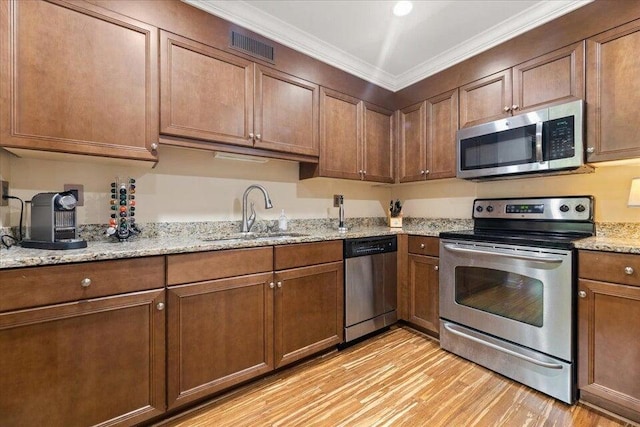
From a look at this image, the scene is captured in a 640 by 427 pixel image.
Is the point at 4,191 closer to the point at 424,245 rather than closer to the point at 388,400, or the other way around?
the point at 388,400

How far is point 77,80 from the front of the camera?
1413 millimetres

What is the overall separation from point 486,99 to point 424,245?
4.15ft

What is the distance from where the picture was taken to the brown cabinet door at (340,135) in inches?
94.3

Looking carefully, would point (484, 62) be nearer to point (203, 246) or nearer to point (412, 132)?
point (412, 132)

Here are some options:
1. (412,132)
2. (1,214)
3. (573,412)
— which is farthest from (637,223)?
(1,214)

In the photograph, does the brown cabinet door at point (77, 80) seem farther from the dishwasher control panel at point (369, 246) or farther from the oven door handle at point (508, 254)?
the oven door handle at point (508, 254)

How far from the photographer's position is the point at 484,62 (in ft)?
7.32

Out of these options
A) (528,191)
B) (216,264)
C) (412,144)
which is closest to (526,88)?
(528,191)

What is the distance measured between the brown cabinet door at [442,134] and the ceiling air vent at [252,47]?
1513mm

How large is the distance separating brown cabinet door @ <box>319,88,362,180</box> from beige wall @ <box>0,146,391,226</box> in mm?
317

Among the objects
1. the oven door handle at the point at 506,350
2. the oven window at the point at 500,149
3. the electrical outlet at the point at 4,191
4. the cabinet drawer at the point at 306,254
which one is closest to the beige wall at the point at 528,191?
the oven window at the point at 500,149

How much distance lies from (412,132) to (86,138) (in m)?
2.53

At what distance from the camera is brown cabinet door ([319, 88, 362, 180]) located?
240 cm

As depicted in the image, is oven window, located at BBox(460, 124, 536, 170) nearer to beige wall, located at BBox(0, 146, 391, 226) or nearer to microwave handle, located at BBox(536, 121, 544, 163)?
microwave handle, located at BBox(536, 121, 544, 163)
